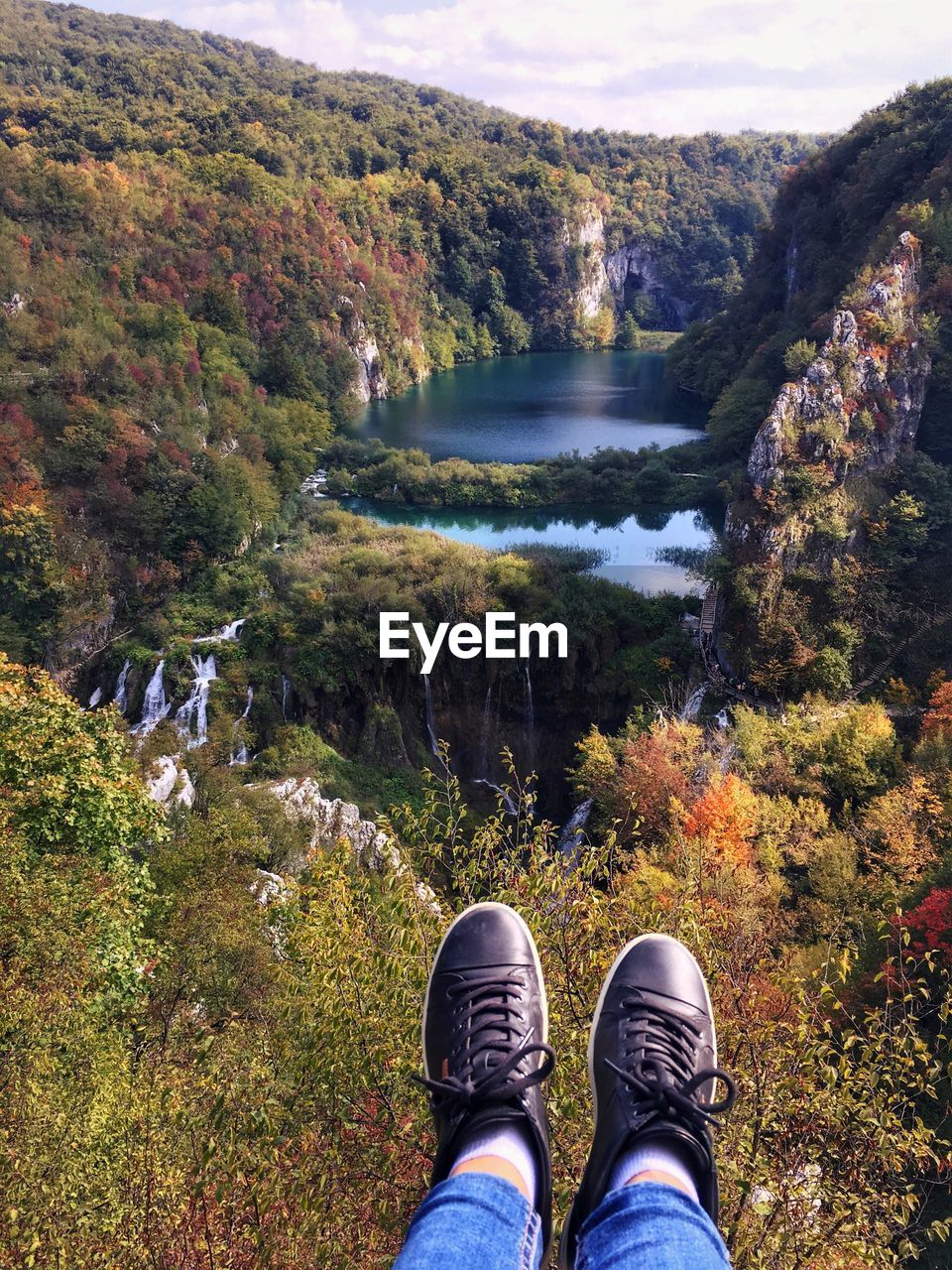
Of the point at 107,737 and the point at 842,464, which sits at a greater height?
the point at 842,464

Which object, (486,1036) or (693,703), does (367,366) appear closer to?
(693,703)

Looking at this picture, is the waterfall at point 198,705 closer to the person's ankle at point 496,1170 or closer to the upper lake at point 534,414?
the person's ankle at point 496,1170

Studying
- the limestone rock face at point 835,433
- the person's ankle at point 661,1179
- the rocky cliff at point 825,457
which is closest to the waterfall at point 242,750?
the rocky cliff at point 825,457

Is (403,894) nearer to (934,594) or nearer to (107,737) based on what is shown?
(107,737)

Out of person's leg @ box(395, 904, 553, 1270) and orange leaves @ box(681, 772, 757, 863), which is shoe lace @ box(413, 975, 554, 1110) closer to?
person's leg @ box(395, 904, 553, 1270)

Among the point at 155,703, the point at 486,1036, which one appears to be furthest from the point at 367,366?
the point at 486,1036

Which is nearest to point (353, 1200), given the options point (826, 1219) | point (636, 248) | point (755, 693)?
point (826, 1219)

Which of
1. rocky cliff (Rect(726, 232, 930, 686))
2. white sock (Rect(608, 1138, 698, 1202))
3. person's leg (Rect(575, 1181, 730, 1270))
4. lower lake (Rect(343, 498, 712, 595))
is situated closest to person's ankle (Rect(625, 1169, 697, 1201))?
white sock (Rect(608, 1138, 698, 1202))
